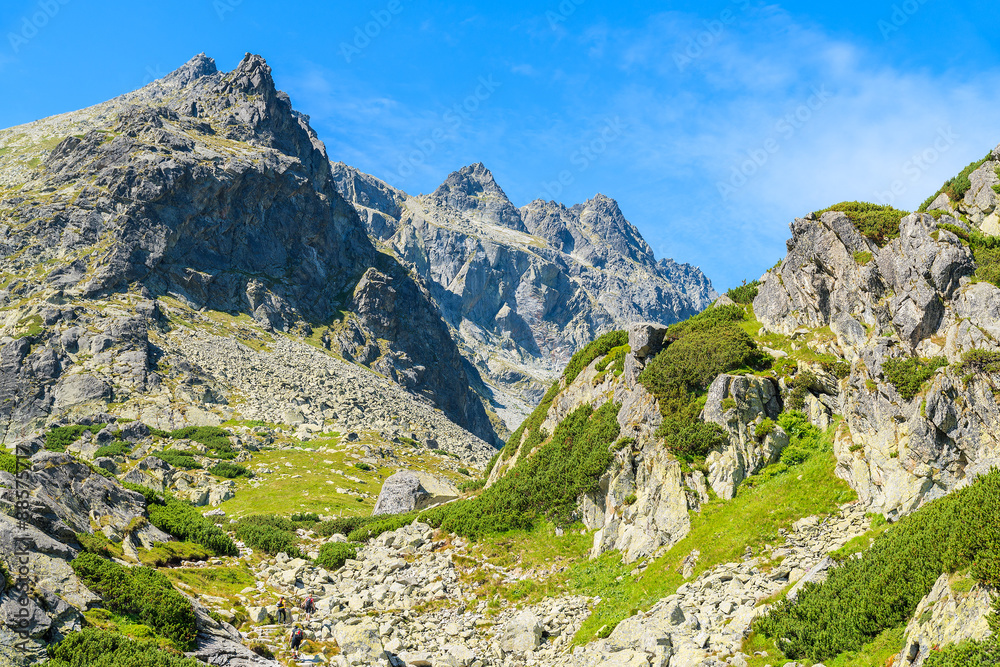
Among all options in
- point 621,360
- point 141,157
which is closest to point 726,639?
point 621,360

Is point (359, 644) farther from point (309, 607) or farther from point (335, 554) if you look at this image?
point (335, 554)

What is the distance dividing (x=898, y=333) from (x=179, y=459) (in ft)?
223

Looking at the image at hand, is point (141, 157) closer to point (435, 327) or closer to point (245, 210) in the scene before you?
point (245, 210)

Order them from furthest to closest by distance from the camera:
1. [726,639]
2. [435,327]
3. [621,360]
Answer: [435,327]
[621,360]
[726,639]

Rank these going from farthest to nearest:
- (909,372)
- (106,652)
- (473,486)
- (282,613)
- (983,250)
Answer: (473,486) < (983,250) < (282,613) < (909,372) < (106,652)

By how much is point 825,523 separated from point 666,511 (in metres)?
7.29

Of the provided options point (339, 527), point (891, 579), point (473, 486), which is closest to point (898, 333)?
point (891, 579)

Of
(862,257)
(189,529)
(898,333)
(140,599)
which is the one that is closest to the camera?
(140,599)

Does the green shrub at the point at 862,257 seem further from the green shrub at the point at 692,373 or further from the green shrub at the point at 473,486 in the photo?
Answer: the green shrub at the point at 473,486

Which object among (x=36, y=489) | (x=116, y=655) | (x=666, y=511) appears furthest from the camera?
(x=666, y=511)

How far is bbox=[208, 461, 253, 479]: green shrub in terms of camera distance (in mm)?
64438

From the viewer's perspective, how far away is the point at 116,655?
14.6 meters

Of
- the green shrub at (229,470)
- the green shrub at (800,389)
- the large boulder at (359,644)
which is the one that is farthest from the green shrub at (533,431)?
the green shrub at (229,470)

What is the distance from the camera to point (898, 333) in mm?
26562
